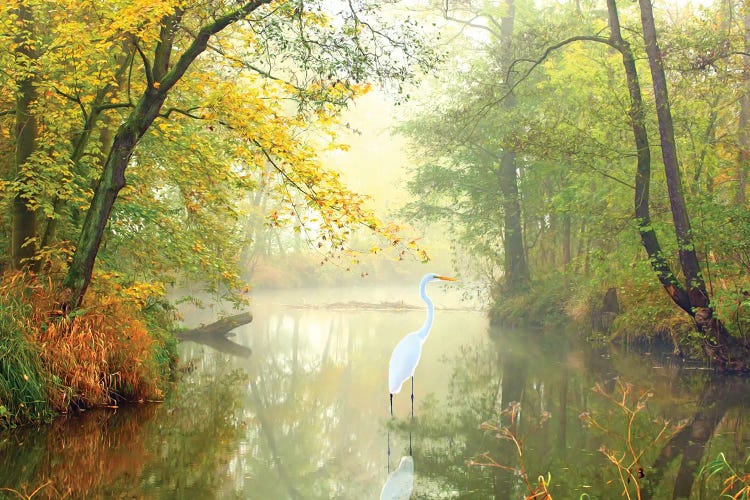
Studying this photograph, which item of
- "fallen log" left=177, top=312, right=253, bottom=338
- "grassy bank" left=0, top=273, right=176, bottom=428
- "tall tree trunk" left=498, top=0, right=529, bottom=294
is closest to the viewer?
"grassy bank" left=0, top=273, right=176, bottom=428

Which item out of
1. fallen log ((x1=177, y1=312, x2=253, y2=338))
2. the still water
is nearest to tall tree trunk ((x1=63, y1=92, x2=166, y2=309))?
the still water

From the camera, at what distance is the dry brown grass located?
792 centimetres

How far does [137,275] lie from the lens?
11.4 m

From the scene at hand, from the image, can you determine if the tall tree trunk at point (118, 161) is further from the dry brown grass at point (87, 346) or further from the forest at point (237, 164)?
the dry brown grass at point (87, 346)

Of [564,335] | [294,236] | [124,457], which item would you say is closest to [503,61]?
[564,335]

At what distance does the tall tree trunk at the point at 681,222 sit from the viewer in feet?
34.5

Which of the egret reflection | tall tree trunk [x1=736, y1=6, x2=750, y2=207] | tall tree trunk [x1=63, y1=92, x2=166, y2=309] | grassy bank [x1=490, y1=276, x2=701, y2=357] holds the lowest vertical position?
the egret reflection

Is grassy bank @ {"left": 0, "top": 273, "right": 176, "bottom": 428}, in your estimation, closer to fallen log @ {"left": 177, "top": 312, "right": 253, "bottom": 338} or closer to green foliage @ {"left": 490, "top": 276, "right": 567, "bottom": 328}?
fallen log @ {"left": 177, "top": 312, "right": 253, "bottom": 338}

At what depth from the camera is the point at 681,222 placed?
10.6 metres

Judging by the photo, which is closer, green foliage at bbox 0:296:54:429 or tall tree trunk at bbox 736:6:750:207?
green foliage at bbox 0:296:54:429

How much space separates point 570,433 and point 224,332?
1254cm

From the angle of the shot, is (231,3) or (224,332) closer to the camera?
(231,3)

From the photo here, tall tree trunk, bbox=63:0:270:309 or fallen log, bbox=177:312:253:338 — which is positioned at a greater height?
tall tree trunk, bbox=63:0:270:309

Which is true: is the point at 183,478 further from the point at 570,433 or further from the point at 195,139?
the point at 195,139
